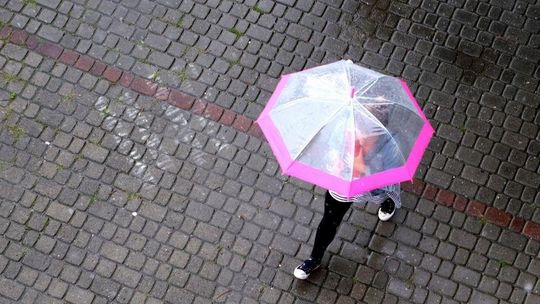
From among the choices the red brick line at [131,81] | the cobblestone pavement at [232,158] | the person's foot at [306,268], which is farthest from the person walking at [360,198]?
the red brick line at [131,81]

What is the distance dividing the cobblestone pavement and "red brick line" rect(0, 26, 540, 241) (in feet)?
0.05

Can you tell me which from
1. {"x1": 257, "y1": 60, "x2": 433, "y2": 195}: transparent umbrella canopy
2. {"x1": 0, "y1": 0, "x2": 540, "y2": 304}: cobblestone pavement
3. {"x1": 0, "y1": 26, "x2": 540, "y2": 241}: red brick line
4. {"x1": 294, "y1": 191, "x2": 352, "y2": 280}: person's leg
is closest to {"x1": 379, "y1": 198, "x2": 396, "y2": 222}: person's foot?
{"x1": 0, "y1": 0, "x2": 540, "y2": 304}: cobblestone pavement

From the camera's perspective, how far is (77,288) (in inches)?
262

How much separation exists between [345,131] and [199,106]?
2.75 meters

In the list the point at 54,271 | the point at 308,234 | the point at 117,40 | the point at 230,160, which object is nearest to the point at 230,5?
the point at 117,40

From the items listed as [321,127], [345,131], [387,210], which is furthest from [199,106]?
[345,131]

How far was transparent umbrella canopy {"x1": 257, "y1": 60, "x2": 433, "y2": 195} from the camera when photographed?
17.0ft

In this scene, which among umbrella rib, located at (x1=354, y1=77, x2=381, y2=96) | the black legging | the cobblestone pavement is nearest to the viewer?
umbrella rib, located at (x1=354, y1=77, x2=381, y2=96)

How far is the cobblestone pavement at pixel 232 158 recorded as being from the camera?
22.0ft

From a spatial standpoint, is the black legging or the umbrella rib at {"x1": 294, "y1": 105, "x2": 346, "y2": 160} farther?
the black legging

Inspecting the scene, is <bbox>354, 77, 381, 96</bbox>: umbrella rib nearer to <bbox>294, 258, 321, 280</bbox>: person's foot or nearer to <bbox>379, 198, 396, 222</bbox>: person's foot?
<bbox>379, 198, 396, 222</bbox>: person's foot

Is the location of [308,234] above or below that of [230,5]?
below

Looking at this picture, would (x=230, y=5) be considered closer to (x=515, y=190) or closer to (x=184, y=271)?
(x=184, y=271)

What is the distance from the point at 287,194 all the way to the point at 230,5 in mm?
2450
